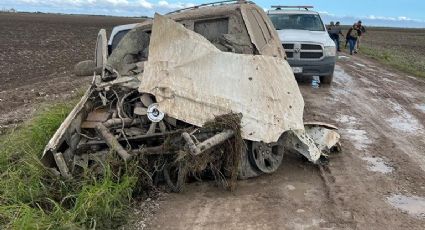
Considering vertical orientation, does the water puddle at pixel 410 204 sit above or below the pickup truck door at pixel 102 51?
below

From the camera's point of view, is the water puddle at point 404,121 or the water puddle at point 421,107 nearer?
the water puddle at point 404,121

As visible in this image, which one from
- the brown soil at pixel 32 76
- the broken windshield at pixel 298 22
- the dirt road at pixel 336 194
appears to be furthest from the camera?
the broken windshield at pixel 298 22

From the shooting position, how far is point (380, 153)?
7180 mm

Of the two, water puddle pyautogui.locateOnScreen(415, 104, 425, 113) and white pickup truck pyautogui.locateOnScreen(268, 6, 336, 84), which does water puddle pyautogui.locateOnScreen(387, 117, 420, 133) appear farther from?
white pickup truck pyautogui.locateOnScreen(268, 6, 336, 84)

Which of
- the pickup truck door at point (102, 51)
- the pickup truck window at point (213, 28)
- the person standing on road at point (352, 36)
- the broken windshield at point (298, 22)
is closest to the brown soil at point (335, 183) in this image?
the pickup truck window at point (213, 28)

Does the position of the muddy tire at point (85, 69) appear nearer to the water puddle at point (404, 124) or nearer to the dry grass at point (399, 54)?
the water puddle at point (404, 124)

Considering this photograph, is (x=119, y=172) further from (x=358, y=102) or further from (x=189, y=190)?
(x=358, y=102)

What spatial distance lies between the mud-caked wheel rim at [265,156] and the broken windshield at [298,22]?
879 centimetres

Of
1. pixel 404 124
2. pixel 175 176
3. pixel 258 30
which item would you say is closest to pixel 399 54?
pixel 404 124

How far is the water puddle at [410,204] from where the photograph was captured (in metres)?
5.15

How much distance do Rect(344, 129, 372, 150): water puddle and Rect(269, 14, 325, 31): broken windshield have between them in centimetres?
673

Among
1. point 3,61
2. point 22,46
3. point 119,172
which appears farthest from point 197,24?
point 22,46

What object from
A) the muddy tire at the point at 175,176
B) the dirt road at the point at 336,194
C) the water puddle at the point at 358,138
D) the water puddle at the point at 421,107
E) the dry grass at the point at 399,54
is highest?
the muddy tire at the point at 175,176

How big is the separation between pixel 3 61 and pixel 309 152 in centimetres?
1460
